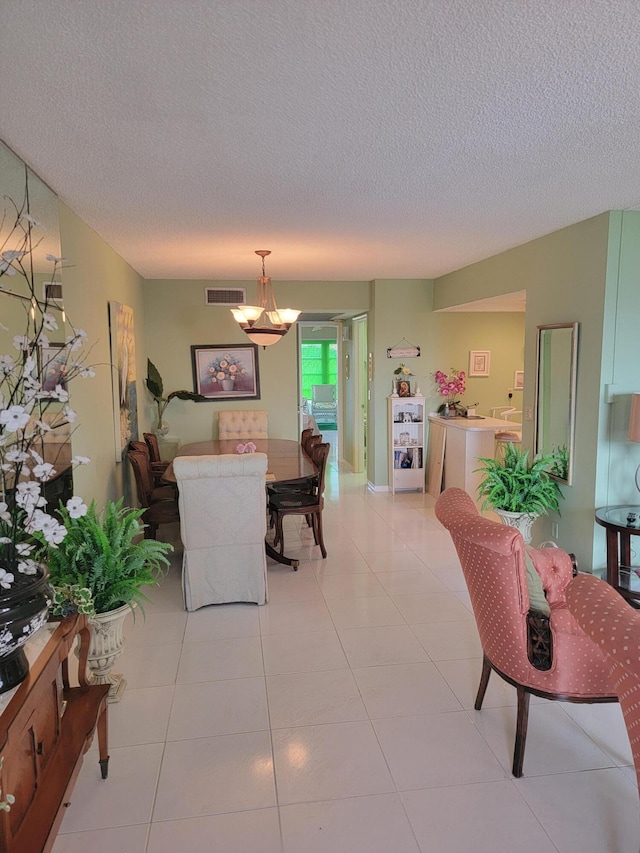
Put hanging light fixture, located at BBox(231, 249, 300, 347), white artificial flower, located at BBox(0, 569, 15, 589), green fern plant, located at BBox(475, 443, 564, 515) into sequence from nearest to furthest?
white artificial flower, located at BBox(0, 569, 15, 589), green fern plant, located at BBox(475, 443, 564, 515), hanging light fixture, located at BBox(231, 249, 300, 347)

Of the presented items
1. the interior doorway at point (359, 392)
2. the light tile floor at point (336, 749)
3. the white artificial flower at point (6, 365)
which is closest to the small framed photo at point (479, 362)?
the interior doorway at point (359, 392)

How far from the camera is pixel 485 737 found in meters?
2.35

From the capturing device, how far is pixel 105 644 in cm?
249

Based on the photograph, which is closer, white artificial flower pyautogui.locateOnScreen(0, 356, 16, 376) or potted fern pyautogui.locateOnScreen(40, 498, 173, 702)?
white artificial flower pyautogui.locateOnScreen(0, 356, 16, 376)

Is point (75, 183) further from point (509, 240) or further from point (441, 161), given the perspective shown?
point (509, 240)

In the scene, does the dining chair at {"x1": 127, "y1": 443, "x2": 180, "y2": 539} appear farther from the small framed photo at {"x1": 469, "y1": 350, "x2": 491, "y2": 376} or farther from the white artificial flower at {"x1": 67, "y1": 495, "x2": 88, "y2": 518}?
the small framed photo at {"x1": 469, "y1": 350, "x2": 491, "y2": 376}

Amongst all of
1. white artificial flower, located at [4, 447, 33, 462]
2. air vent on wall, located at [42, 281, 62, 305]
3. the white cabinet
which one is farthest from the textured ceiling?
the white cabinet

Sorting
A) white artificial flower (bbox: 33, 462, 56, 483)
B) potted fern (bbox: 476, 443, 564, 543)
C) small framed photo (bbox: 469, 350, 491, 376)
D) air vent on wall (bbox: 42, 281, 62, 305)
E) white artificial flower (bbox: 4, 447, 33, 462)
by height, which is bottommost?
potted fern (bbox: 476, 443, 564, 543)

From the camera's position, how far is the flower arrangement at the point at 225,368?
21.4 ft

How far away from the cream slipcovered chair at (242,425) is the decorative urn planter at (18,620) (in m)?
4.89

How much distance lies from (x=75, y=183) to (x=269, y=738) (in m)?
2.84

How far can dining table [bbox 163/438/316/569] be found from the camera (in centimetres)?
429

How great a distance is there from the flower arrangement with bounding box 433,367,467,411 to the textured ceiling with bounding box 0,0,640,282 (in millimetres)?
3113

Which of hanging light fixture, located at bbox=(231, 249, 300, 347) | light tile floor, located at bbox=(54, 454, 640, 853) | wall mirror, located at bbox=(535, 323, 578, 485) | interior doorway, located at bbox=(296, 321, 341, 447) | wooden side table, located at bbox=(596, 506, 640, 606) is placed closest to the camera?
light tile floor, located at bbox=(54, 454, 640, 853)
